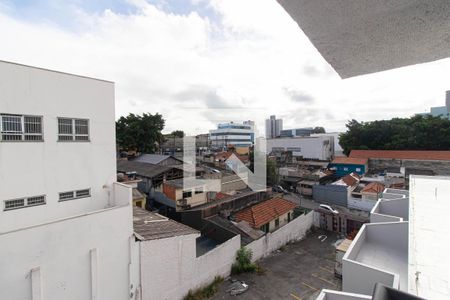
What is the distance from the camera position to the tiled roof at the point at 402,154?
22.3m

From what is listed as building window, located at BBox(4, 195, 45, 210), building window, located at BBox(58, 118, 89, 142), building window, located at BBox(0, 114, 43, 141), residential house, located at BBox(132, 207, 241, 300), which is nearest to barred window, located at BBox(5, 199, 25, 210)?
building window, located at BBox(4, 195, 45, 210)

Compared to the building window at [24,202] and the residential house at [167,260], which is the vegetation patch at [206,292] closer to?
the residential house at [167,260]

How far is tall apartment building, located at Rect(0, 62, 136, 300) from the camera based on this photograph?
4.77 metres

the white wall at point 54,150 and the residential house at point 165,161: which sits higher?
the white wall at point 54,150

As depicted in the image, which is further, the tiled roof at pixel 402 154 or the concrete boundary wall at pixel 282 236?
the tiled roof at pixel 402 154

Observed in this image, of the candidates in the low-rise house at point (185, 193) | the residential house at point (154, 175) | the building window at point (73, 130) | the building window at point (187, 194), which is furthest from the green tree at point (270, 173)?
the building window at point (73, 130)

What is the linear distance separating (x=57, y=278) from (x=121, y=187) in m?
2.36

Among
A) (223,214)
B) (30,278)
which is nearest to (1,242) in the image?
(30,278)

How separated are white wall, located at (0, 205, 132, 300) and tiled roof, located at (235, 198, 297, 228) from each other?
20.8 feet

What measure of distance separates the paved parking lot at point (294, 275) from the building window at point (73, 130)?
6.39 metres

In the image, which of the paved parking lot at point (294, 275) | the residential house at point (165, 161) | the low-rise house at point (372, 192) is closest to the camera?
the paved parking lot at point (294, 275)

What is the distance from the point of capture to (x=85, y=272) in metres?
5.44

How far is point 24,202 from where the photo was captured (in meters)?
5.32

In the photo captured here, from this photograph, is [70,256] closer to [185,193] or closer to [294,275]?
[294,275]
